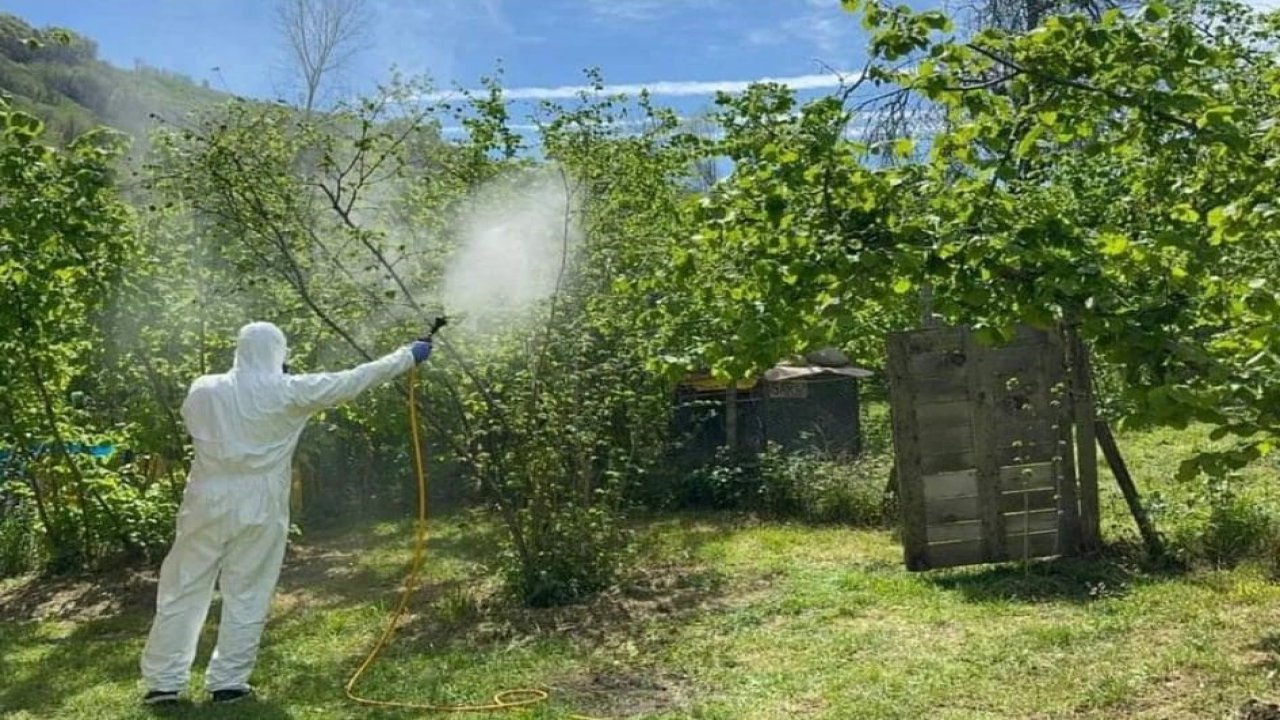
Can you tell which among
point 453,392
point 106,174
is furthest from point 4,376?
point 453,392

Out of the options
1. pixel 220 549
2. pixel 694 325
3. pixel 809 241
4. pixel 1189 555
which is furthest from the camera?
pixel 694 325

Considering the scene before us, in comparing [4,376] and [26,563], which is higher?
[4,376]

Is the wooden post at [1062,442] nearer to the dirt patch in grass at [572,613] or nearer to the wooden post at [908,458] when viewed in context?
the wooden post at [908,458]

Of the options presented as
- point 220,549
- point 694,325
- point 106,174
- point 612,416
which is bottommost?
point 220,549

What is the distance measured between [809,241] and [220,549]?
3.03m

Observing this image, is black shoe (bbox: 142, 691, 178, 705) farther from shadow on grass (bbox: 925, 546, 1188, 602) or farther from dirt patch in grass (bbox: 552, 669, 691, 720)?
shadow on grass (bbox: 925, 546, 1188, 602)

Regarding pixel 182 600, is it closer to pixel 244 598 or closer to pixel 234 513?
pixel 244 598

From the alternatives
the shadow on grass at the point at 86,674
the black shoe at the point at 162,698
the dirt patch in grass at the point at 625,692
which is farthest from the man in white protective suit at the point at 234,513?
the dirt patch in grass at the point at 625,692

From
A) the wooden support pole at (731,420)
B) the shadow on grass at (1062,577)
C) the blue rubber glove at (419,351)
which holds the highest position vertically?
the blue rubber glove at (419,351)

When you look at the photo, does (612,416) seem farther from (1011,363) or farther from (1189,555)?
(1189,555)

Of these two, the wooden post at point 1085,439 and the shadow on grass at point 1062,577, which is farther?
the wooden post at point 1085,439

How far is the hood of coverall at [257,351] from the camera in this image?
5.02 meters

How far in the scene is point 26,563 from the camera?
8297mm

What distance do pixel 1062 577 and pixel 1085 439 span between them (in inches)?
31.0
